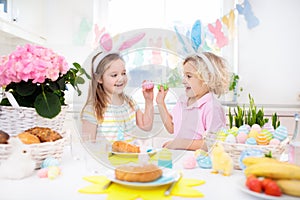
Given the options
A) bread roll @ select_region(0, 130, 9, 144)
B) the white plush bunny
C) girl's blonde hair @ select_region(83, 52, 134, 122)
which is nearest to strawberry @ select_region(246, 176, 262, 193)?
girl's blonde hair @ select_region(83, 52, 134, 122)

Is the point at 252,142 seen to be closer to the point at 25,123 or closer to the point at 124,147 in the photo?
the point at 124,147

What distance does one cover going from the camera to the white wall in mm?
2621

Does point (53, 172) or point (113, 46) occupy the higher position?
point (113, 46)

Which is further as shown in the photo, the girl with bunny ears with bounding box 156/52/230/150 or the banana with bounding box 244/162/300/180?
the girl with bunny ears with bounding box 156/52/230/150

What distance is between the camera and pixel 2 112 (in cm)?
89

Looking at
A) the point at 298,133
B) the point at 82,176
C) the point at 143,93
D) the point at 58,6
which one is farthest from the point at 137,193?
the point at 58,6

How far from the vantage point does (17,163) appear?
0.73 metres

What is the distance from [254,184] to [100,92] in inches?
17.7

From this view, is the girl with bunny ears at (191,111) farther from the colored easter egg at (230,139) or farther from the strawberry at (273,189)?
the strawberry at (273,189)

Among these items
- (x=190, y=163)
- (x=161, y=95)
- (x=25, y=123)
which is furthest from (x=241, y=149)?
(x=25, y=123)

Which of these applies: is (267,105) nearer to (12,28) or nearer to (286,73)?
(286,73)

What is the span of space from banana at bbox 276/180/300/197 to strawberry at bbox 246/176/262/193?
36 millimetres

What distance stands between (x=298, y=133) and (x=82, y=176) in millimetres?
534

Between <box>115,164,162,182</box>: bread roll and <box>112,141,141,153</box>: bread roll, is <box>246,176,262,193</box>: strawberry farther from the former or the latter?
<box>112,141,141,153</box>: bread roll
